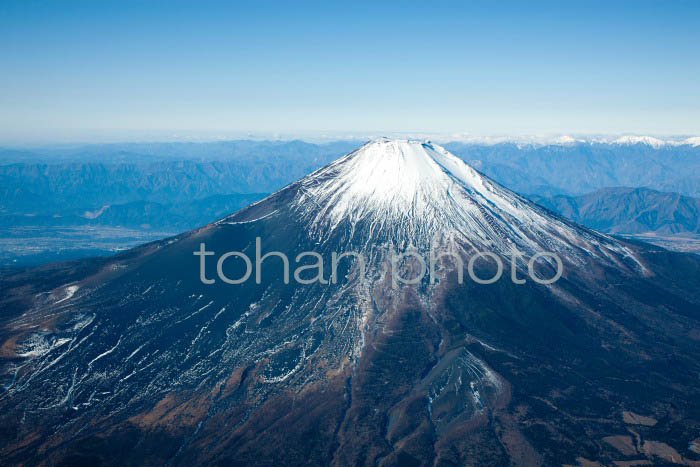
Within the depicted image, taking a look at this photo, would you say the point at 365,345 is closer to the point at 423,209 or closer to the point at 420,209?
the point at 420,209

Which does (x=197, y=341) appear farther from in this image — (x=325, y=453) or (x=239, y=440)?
(x=325, y=453)

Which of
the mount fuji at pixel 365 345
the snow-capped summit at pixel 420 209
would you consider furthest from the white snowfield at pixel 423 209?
the mount fuji at pixel 365 345

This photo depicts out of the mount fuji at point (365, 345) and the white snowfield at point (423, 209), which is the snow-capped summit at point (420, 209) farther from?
the mount fuji at point (365, 345)

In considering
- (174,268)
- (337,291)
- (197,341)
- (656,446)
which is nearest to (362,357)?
(337,291)

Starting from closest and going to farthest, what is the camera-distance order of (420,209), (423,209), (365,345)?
(365,345)
(423,209)
(420,209)

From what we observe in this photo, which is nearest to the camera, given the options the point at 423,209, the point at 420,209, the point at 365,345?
the point at 365,345

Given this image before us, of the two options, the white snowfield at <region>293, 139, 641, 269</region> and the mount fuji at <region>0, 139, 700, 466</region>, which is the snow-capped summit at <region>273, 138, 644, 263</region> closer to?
the white snowfield at <region>293, 139, 641, 269</region>

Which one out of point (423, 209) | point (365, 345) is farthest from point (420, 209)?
point (365, 345)

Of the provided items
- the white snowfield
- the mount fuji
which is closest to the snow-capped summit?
the white snowfield
